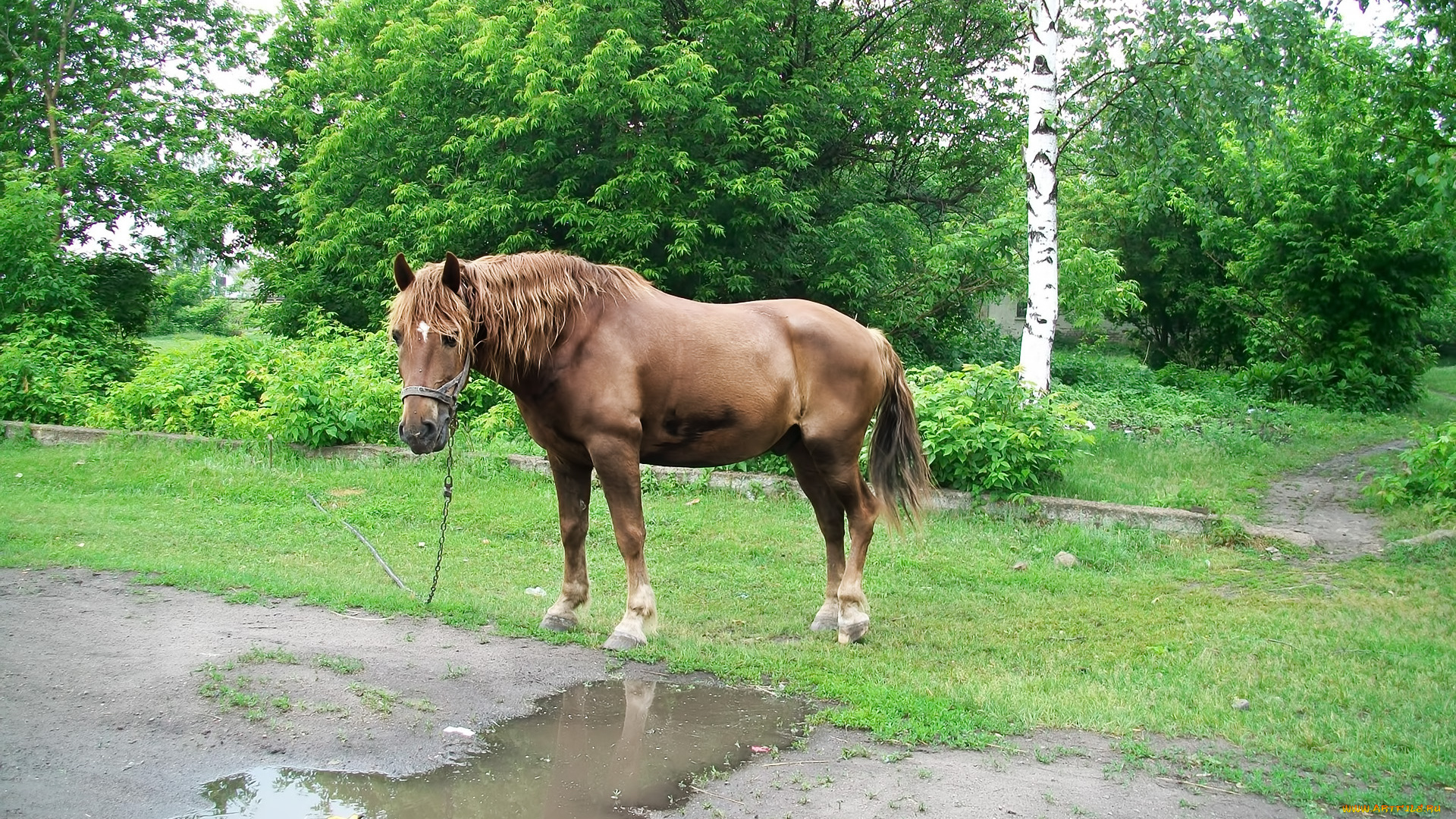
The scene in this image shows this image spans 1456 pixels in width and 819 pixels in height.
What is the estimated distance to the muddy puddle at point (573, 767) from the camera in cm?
374

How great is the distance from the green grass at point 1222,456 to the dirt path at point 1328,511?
217mm

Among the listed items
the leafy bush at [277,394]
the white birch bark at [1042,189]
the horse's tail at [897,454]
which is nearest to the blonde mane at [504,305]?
the horse's tail at [897,454]

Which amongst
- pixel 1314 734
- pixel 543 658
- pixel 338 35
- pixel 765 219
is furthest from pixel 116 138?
pixel 1314 734

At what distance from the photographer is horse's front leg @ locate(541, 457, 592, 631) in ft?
20.2

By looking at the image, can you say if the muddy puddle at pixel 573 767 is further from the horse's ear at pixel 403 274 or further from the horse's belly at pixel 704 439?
the horse's ear at pixel 403 274

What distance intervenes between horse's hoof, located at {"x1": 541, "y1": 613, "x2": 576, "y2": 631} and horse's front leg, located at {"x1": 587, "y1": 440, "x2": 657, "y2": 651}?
1.36 feet

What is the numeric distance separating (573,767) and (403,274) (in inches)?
112

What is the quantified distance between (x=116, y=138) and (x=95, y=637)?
2183 cm

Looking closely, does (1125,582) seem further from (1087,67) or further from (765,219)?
(765,219)

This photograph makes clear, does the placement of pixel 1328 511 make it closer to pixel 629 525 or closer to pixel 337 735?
pixel 629 525

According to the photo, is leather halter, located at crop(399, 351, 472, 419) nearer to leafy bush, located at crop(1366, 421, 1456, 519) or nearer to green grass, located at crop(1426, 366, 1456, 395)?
leafy bush, located at crop(1366, 421, 1456, 519)

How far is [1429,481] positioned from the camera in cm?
944

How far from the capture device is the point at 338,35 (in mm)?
19109

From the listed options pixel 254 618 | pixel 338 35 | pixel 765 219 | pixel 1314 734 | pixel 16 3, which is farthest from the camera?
pixel 16 3
